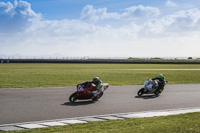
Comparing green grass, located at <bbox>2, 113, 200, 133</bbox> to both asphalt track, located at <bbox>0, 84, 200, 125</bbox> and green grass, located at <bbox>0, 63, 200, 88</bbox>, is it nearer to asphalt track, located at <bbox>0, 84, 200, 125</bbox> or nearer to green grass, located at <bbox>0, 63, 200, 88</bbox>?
asphalt track, located at <bbox>0, 84, 200, 125</bbox>

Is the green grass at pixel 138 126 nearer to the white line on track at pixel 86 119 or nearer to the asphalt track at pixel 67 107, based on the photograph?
the white line on track at pixel 86 119

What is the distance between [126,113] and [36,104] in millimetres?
4588

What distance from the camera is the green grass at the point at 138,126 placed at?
823cm

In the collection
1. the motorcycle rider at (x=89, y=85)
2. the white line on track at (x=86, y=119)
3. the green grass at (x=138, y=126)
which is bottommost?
the white line on track at (x=86, y=119)

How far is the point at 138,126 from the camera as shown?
877cm

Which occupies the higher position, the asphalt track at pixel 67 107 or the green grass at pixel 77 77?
the green grass at pixel 77 77

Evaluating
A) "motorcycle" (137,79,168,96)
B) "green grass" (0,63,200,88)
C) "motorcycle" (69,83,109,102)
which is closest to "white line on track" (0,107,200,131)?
"motorcycle" (69,83,109,102)

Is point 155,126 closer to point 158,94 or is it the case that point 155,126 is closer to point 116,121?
point 116,121

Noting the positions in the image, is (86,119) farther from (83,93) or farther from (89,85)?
(89,85)

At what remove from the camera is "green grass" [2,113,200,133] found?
27.0 feet

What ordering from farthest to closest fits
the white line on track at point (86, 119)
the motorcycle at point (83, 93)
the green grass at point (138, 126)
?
the motorcycle at point (83, 93) → the white line on track at point (86, 119) → the green grass at point (138, 126)

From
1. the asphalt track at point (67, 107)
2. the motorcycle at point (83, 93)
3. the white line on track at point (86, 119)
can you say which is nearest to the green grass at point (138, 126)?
the white line on track at point (86, 119)

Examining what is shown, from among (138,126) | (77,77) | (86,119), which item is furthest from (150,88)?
(77,77)

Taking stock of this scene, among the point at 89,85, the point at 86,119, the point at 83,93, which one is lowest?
the point at 86,119
